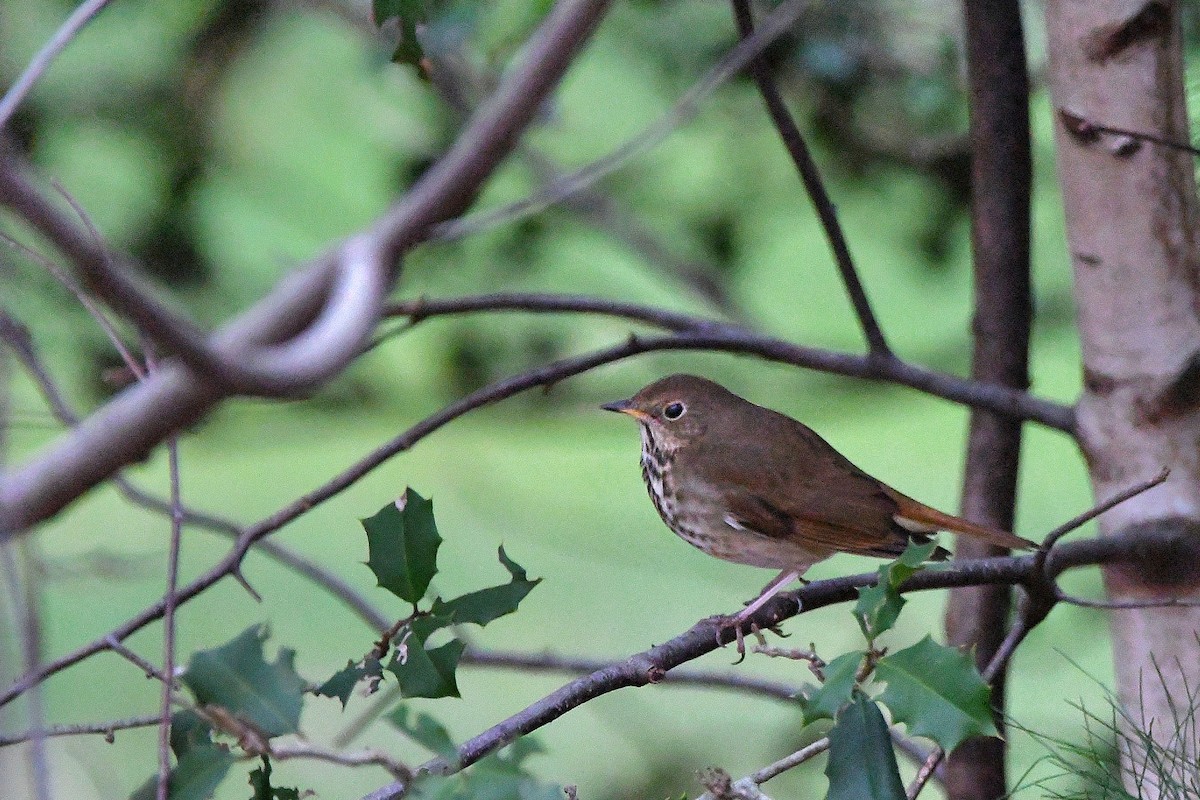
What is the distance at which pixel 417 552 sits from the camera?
1440 mm

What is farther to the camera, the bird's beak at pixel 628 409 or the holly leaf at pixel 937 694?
the bird's beak at pixel 628 409

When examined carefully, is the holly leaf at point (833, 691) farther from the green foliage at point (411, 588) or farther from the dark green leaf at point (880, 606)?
the green foliage at point (411, 588)

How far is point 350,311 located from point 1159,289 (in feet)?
4.50

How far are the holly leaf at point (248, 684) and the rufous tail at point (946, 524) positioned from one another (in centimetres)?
100

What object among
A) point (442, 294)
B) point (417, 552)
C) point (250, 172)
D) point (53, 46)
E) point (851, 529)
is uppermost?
point (250, 172)

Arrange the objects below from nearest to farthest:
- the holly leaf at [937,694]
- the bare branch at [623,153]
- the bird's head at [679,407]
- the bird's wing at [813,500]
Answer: the holly leaf at [937,694] < the bare branch at [623,153] < the bird's wing at [813,500] < the bird's head at [679,407]

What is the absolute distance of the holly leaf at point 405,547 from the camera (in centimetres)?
143

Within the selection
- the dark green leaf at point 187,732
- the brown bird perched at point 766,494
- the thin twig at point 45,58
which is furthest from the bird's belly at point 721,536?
the thin twig at point 45,58

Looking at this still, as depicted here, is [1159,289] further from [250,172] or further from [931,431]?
[931,431]

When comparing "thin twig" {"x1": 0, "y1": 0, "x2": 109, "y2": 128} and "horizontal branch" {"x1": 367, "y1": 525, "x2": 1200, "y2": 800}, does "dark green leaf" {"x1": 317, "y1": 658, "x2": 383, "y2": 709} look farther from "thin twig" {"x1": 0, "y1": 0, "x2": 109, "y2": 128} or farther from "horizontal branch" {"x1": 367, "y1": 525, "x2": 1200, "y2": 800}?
"thin twig" {"x1": 0, "y1": 0, "x2": 109, "y2": 128}

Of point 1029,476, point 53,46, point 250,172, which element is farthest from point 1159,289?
point 1029,476

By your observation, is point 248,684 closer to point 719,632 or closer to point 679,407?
point 719,632

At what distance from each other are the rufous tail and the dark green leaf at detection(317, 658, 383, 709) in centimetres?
87

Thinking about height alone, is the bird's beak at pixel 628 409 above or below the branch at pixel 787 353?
above
